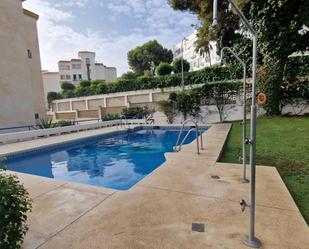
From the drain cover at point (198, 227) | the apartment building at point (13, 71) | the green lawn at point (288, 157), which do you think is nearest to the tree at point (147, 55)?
the apartment building at point (13, 71)

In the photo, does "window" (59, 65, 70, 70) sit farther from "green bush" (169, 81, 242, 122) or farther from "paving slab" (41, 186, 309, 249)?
"paving slab" (41, 186, 309, 249)

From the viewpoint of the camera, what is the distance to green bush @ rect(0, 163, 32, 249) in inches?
67.0

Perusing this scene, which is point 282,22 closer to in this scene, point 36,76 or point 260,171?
point 260,171

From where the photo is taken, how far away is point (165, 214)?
2.73m

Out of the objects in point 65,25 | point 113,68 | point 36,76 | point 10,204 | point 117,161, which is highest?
point 113,68

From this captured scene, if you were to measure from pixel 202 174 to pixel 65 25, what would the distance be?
1373 cm

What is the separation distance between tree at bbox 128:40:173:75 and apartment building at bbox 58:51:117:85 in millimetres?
13260

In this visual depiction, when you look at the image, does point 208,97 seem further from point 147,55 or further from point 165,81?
point 147,55

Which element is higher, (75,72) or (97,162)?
(75,72)

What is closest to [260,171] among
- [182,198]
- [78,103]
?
[182,198]

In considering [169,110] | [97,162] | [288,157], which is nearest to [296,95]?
[169,110]

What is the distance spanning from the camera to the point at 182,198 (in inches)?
125

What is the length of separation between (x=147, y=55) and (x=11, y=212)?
Result: 41.3 meters

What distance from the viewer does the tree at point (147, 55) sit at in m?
40.6
